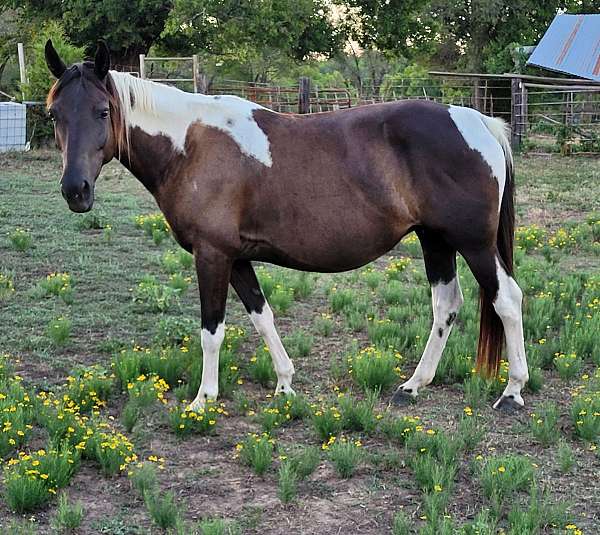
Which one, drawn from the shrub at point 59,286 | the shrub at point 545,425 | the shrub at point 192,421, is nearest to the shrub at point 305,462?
the shrub at point 192,421

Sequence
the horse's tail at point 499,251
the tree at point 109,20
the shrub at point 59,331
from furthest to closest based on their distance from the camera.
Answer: the tree at point 109,20 → the shrub at point 59,331 → the horse's tail at point 499,251

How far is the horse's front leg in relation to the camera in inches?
178

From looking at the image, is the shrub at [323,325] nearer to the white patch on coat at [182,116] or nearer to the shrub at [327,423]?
Answer: the shrub at [327,423]

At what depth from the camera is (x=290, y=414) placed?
4.53m

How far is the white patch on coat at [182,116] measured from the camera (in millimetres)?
4594

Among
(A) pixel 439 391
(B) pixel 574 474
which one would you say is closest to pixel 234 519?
(B) pixel 574 474

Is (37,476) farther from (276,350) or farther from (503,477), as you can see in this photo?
(503,477)

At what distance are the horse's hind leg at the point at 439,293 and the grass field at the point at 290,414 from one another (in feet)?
0.65

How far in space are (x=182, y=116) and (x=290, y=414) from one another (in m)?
1.85

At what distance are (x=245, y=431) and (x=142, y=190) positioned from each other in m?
9.44

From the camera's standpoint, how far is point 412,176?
15.1 feet

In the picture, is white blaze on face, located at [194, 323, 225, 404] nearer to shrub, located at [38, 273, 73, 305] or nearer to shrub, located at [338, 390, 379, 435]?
shrub, located at [338, 390, 379, 435]

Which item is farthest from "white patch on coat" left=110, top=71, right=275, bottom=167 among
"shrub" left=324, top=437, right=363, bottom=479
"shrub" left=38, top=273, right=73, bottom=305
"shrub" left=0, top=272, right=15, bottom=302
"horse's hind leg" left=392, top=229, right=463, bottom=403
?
"shrub" left=0, top=272, right=15, bottom=302

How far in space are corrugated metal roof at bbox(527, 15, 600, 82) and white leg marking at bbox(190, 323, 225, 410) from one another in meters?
23.2
